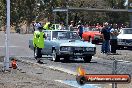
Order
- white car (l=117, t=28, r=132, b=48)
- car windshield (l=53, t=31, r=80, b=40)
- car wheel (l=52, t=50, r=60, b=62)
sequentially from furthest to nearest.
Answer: white car (l=117, t=28, r=132, b=48)
car windshield (l=53, t=31, r=80, b=40)
car wheel (l=52, t=50, r=60, b=62)

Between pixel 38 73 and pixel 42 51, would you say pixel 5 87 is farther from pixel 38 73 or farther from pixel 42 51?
pixel 42 51

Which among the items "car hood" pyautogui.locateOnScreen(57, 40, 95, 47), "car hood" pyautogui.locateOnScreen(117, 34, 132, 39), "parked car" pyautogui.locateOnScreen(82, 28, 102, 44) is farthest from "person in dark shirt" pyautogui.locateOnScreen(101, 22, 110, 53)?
"parked car" pyautogui.locateOnScreen(82, 28, 102, 44)

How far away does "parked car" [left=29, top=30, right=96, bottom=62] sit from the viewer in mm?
21656

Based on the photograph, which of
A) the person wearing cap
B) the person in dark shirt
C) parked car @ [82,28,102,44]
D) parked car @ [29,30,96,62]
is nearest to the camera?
the person wearing cap

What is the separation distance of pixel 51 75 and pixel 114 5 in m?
69.4

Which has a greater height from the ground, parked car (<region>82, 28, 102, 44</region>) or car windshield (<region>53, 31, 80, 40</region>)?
car windshield (<region>53, 31, 80, 40</region>)

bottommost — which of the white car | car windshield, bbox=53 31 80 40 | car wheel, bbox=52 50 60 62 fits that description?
car wheel, bbox=52 50 60 62

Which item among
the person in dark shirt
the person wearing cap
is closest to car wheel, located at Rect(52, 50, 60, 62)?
the person wearing cap

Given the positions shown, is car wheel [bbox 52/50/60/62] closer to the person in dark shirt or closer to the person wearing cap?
the person wearing cap

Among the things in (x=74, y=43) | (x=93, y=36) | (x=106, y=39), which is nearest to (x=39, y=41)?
(x=74, y=43)

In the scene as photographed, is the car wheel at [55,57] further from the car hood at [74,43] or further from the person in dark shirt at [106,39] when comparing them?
the person in dark shirt at [106,39]

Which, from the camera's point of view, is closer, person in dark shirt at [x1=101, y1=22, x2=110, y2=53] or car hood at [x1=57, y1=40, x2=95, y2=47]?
car hood at [x1=57, y1=40, x2=95, y2=47]

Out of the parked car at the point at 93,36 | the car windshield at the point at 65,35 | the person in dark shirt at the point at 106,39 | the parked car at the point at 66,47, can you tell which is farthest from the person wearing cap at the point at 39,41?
the parked car at the point at 93,36

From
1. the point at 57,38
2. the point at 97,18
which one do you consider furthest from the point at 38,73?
the point at 97,18
